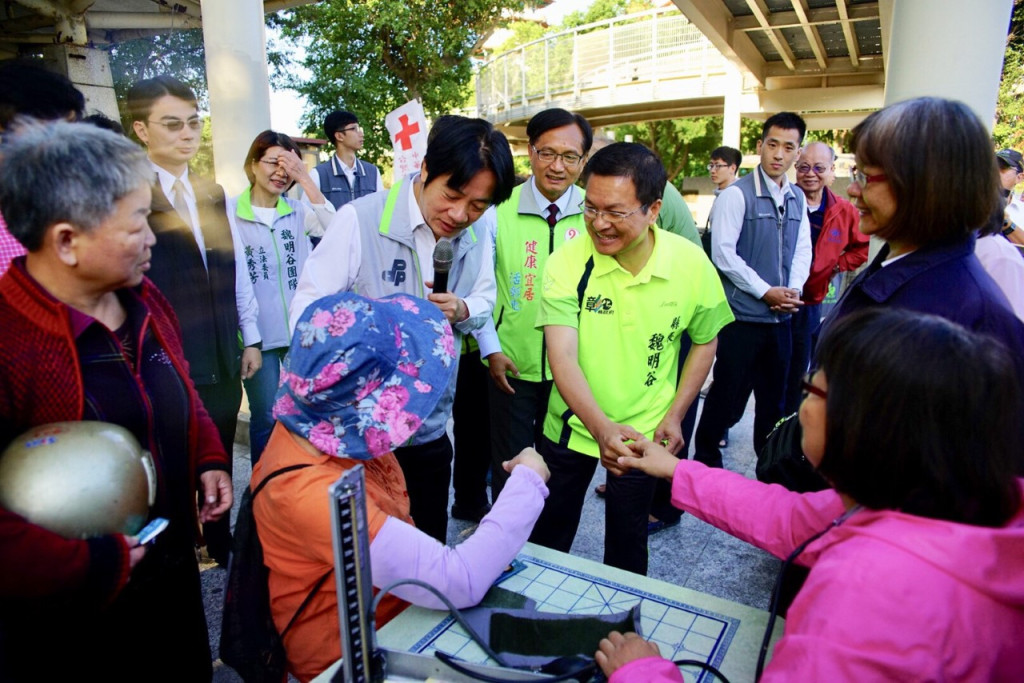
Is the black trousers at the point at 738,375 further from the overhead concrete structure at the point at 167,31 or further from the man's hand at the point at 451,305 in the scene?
the overhead concrete structure at the point at 167,31

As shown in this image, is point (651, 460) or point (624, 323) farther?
point (624, 323)

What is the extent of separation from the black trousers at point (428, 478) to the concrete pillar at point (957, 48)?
3390 mm

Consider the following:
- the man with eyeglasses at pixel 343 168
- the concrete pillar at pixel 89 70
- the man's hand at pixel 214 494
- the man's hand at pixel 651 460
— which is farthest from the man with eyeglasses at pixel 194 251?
the concrete pillar at pixel 89 70

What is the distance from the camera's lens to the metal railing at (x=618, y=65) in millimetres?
16453

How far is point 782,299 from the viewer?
139 inches

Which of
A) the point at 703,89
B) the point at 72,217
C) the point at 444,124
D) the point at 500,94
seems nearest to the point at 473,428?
the point at 444,124

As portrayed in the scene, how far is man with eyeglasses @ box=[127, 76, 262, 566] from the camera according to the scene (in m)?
2.53

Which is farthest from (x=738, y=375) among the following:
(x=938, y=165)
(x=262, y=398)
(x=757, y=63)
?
(x=757, y=63)

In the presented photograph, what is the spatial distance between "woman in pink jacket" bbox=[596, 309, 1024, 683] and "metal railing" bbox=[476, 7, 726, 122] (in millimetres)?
16658

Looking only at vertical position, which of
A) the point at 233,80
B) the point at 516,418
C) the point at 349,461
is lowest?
the point at 516,418

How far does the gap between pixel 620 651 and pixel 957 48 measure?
4.09 m

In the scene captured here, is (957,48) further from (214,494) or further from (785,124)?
(214,494)

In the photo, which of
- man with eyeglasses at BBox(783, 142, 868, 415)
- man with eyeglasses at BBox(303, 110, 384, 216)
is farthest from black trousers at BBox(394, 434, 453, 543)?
man with eyeglasses at BBox(303, 110, 384, 216)

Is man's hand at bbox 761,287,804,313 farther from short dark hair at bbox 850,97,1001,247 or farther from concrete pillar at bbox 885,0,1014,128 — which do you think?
short dark hair at bbox 850,97,1001,247
